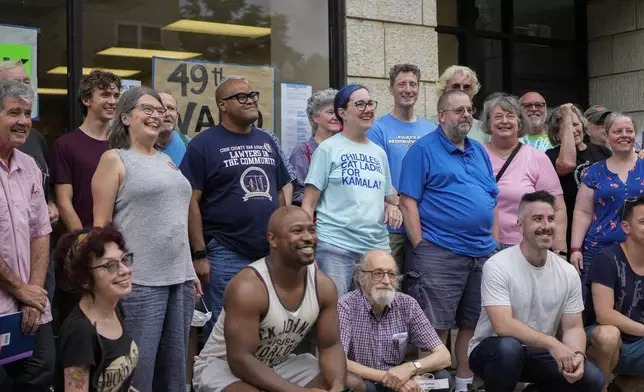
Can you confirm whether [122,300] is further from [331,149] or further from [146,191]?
[331,149]

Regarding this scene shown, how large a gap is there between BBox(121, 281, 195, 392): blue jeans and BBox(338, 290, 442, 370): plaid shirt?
1041 millimetres

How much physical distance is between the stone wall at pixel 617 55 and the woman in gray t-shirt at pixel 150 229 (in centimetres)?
658

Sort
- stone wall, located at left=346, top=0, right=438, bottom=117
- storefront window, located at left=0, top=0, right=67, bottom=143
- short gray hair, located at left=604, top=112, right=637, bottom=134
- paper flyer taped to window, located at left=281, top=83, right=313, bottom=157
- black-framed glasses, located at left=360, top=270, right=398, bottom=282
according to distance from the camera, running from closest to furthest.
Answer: black-framed glasses, located at left=360, top=270, right=398, bottom=282, storefront window, located at left=0, top=0, right=67, bottom=143, short gray hair, located at left=604, top=112, right=637, bottom=134, paper flyer taped to window, located at left=281, top=83, right=313, bottom=157, stone wall, located at left=346, top=0, right=438, bottom=117

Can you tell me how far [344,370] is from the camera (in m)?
5.59

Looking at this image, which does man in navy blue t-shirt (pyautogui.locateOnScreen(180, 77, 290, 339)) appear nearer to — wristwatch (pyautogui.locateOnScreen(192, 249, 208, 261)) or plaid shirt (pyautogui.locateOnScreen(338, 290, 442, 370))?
wristwatch (pyautogui.locateOnScreen(192, 249, 208, 261))

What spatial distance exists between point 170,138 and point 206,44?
1476 mm

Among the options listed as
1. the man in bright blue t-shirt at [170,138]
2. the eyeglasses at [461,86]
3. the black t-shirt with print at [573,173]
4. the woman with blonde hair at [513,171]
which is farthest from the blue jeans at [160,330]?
the black t-shirt with print at [573,173]

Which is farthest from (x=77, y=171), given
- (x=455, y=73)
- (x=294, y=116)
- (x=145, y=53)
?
(x=455, y=73)

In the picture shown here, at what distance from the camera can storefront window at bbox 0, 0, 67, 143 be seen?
735 cm

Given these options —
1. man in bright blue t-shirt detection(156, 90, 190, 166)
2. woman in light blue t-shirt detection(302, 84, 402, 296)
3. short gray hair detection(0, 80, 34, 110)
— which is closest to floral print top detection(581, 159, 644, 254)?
woman in light blue t-shirt detection(302, 84, 402, 296)

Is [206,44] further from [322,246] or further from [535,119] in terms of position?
[535,119]

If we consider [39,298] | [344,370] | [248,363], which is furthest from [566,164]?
[39,298]

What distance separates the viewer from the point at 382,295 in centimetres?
641

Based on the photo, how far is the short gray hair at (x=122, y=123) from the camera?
5961mm
